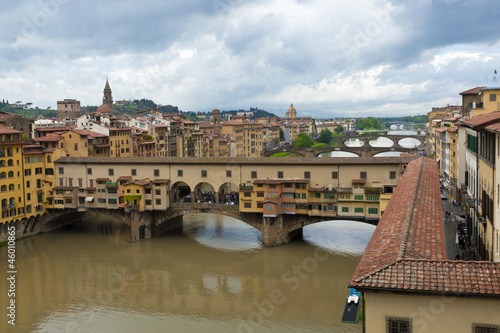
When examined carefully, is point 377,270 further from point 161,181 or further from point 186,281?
point 161,181

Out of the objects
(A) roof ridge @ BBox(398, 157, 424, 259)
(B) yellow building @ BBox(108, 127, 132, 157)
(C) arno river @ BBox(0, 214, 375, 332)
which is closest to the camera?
(A) roof ridge @ BBox(398, 157, 424, 259)

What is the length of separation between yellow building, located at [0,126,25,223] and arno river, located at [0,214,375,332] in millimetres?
2373

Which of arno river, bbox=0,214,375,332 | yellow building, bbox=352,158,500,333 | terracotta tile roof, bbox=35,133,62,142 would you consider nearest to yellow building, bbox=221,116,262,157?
terracotta tile roof, bbox=35,133,62,142

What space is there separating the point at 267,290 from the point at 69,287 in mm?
10418

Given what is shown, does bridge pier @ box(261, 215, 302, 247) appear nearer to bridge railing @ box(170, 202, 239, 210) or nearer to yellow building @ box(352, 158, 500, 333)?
bridge railing @ box(170, 202, 239, 210)

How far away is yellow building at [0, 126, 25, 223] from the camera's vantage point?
34.1m

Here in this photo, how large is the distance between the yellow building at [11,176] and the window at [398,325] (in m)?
31.2

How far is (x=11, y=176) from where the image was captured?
34969 millimetres

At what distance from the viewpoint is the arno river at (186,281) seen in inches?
834

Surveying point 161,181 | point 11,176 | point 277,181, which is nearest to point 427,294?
point 277,181

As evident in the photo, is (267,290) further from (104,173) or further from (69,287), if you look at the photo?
(104,173)

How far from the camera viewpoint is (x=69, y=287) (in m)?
26.1

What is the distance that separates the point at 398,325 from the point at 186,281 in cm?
1904

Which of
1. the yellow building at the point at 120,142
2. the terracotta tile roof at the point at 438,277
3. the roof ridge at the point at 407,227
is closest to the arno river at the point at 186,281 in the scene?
the roof ridge at the point at 407,227
